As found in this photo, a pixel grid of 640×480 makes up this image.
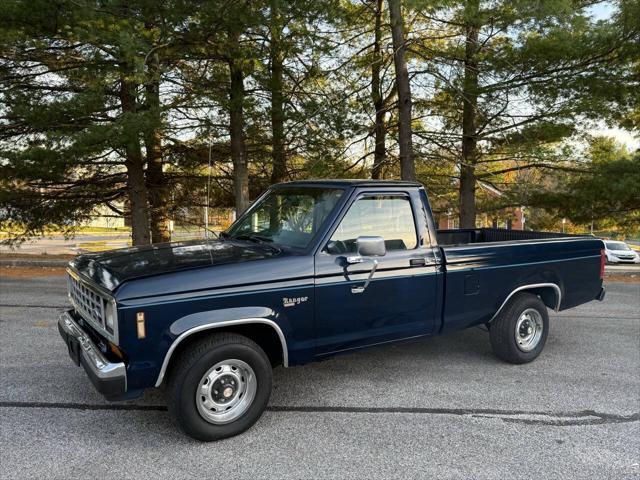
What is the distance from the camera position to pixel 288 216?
4426 mm

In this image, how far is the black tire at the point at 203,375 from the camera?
10.8 ft

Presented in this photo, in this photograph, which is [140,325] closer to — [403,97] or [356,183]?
[356,183]

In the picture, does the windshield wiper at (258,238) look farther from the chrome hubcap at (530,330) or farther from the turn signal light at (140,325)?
the chrome hubcap at (530,330)

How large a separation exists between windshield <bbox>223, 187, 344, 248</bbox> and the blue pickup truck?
0.02 meters

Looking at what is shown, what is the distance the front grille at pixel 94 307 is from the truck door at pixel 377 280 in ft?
4.93

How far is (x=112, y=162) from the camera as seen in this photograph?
43.1ft

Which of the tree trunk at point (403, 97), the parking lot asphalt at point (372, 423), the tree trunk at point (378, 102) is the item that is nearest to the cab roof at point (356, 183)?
the parking lot asphalt at point (372, 423)

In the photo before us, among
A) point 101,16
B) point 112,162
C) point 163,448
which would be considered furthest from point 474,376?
point 112,162

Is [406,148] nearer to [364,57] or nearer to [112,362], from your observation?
[364,57]

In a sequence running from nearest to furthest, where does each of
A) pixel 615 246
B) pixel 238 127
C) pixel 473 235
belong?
1. pixel 473 235
2. pixel 238 127
3. pixel 615 246

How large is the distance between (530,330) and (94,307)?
14.4 ft

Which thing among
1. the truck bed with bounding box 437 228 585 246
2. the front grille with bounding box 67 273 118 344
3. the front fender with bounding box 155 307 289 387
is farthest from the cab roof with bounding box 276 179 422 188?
the truck bed with bounding box 437 228 585 246

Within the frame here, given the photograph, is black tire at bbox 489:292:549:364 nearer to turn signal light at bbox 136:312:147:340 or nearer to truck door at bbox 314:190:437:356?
truck door at bbox 314:190:437:356

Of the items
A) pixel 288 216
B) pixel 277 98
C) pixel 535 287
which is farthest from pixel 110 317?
pixel 277 98
